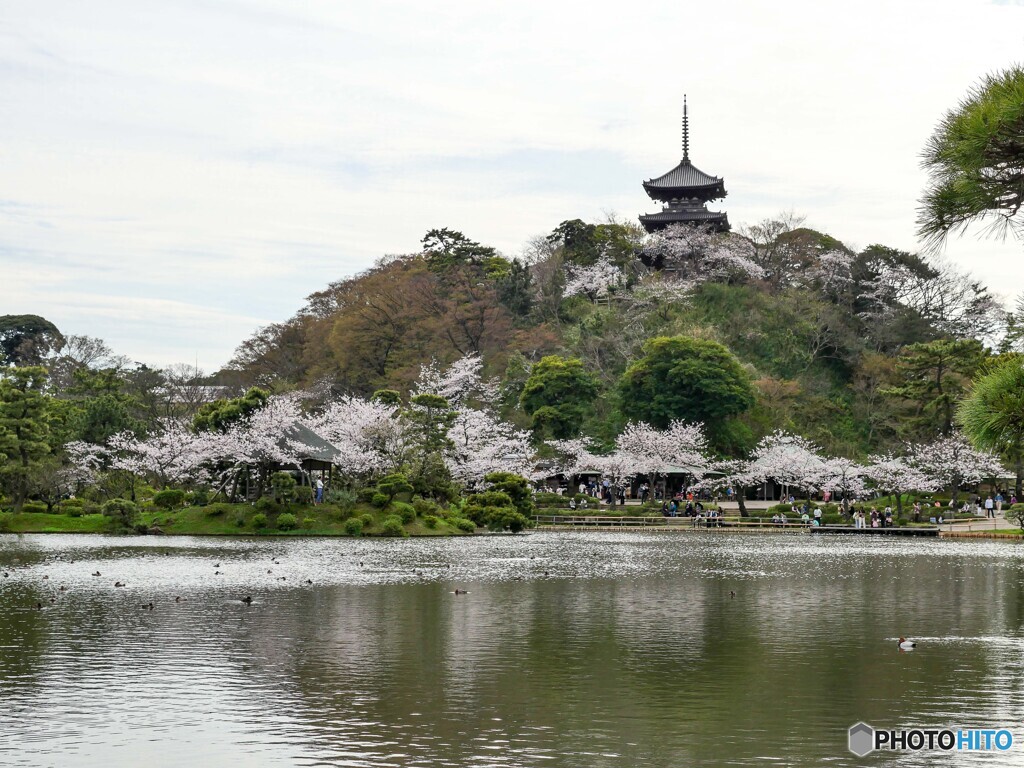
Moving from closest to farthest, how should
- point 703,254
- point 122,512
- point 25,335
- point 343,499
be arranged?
point 122,512
point 343,499
point 703,254
point 25,335

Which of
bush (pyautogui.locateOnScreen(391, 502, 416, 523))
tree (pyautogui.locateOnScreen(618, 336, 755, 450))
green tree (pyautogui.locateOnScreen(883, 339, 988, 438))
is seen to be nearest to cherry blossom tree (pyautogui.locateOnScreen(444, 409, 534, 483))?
tree (pyautogui.locateOnScreen(618, 336, 755, 450))

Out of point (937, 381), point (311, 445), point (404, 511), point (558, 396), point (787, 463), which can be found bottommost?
point (404, 511)

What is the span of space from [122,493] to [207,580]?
25.8m

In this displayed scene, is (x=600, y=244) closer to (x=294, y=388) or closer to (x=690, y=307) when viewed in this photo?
(x=690, y=307)

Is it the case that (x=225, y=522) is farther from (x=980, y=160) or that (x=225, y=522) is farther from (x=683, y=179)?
(x=683, y=179)

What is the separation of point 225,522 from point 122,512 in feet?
13.1

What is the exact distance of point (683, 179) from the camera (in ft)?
283

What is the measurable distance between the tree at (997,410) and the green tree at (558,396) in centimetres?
5349

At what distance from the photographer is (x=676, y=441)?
6109 cm

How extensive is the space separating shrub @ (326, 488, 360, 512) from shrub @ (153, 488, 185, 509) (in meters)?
6.05

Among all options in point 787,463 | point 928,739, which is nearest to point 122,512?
point 787,463

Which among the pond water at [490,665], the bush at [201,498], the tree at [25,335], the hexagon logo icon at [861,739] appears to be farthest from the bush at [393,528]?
the tree at [25,335]

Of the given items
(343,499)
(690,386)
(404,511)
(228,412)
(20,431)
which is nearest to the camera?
(343,499)

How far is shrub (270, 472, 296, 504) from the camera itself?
139 ft
